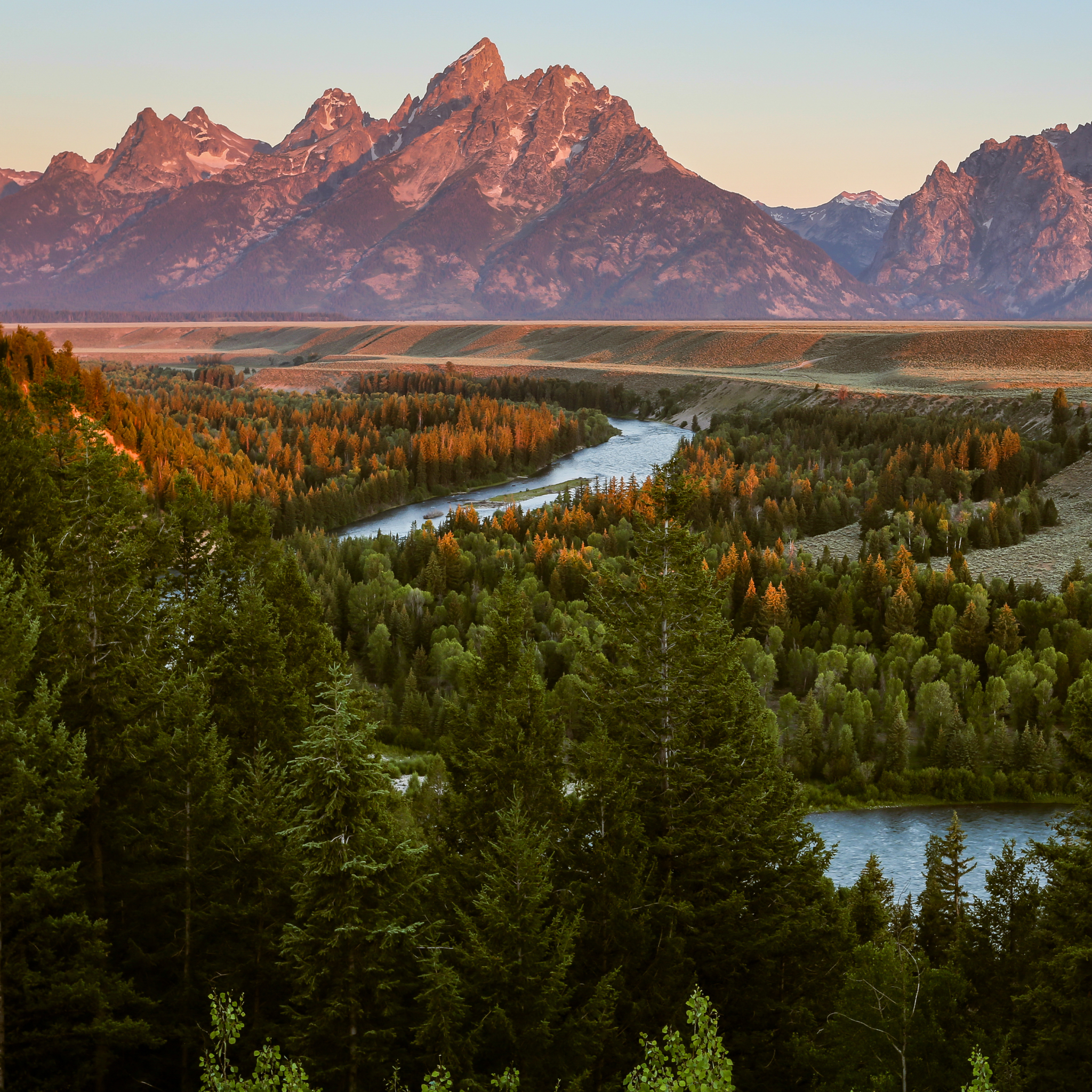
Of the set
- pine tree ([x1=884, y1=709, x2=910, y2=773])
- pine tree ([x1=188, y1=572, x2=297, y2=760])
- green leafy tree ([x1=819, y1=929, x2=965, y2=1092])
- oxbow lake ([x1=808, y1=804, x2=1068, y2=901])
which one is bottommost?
oxbow lake ([x1=808, y1=804, x2=1068, y2=901])

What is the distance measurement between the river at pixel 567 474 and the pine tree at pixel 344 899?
94.1 m

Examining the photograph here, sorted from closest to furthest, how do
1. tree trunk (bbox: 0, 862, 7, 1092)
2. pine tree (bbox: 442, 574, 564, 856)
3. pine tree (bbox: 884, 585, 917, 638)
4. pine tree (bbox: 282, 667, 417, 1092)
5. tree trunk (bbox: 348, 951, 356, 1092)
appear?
pine tree (bbox: 282, 667, 417, 1092) → tree trunk (bbox: 348, 951, 356, 1092) → tree trunk (bbox: 0, 862, 7, 1092) → pine tree (bbox: 442, 574, 564, 856) → pine tree (bbox: 884, 585, 917, 638)

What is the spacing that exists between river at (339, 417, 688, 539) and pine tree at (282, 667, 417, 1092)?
309 ft

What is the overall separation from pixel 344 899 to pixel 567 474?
463 feet

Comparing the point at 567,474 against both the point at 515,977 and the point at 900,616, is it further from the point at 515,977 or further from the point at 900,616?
the point at 515,977

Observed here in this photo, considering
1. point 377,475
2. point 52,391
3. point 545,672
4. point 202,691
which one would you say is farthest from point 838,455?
point 202,691

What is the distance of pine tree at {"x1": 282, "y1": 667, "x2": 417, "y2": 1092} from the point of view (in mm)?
21359

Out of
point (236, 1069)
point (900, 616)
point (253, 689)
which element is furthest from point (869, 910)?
point (900, 616)

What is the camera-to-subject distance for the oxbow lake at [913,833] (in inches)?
2040

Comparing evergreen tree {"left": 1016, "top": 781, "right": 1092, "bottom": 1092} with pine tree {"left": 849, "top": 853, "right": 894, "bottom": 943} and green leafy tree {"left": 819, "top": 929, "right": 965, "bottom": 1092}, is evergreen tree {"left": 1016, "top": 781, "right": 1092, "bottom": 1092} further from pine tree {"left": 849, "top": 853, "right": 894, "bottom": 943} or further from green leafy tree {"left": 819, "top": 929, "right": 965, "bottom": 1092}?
pine tree {"left": 849, "top": 853, "right": 894, "bottom": 943}

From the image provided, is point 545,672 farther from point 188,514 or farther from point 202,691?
point 202,691

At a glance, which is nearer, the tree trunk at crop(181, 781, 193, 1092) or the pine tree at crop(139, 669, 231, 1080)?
the tree trunk at crop(181, 781, 193, 1092)

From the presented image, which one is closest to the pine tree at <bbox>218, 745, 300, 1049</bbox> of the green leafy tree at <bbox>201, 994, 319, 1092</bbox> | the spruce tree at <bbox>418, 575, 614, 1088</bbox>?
the spruce tree at <bbox>418, 575, 614, 1088</bbox>

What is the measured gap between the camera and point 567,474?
16225 centimetres
